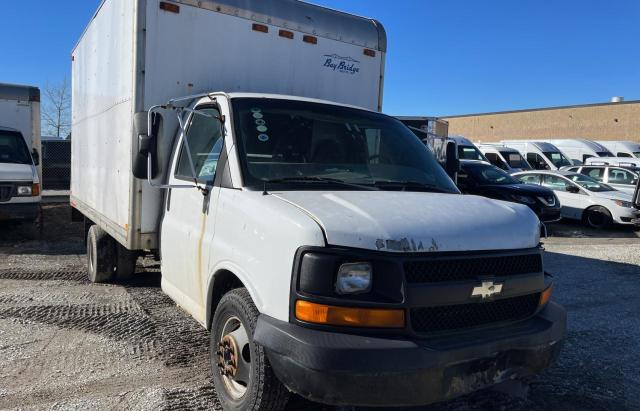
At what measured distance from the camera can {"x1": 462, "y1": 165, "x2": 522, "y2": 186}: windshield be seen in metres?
14.1

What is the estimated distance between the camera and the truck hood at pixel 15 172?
8904 millimetres

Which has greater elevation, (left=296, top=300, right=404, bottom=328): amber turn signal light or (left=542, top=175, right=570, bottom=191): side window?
(left=542, top=175, right=570, bottom=191): side window

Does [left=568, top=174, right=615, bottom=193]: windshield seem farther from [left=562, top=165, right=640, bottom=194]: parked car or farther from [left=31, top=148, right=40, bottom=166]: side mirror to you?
[left=31, top=148, right=40, bottom=166]: side mirror

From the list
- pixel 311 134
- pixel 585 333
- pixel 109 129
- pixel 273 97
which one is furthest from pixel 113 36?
pixel 585 333

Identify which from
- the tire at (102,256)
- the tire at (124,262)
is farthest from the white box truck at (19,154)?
the tire at (124,262)

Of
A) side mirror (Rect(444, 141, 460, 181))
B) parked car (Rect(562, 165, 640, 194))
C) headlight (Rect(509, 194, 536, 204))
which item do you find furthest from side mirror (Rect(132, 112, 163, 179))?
parked car (Rect(562, 165, 640, 194))

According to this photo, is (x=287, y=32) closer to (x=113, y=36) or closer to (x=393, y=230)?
(x=113, y=36)

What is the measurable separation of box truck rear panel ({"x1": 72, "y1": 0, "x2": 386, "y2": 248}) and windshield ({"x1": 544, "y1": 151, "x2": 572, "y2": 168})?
62.5ft

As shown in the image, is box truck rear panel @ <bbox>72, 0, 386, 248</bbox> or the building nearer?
box truck rear panel @ <bbox>72, 0, 386, 248</bbox>

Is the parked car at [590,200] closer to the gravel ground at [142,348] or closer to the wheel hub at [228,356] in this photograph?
the gravel ground at [142,348]

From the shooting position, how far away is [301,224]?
2.63 metres

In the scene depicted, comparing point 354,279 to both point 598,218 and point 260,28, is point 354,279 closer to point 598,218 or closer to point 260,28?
point 260,28

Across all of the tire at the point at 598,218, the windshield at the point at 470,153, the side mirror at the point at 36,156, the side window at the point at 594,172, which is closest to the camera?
the side mirror at the point at 36,156

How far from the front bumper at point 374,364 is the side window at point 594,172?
1655 cm
